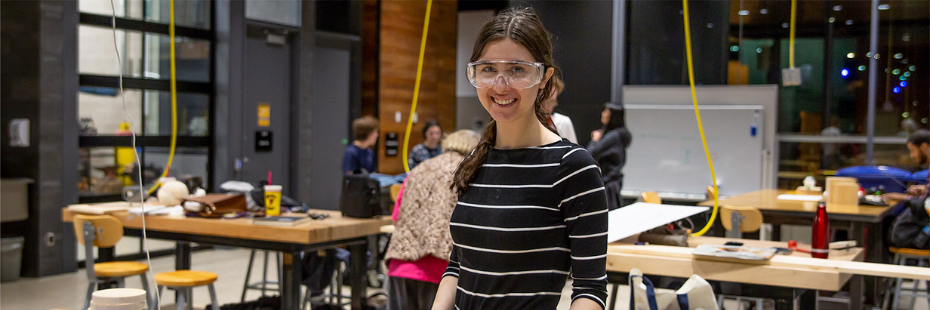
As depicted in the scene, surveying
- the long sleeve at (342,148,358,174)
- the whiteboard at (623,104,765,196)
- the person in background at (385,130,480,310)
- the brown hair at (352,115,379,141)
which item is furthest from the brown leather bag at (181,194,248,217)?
the whiteboard at (623,104,765,196)

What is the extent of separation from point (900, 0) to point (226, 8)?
22.1ft

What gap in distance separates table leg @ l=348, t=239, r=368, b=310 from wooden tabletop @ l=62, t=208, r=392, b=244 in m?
0.15

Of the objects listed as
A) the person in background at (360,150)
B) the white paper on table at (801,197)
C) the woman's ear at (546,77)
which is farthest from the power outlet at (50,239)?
the woman's ear at (546,77)

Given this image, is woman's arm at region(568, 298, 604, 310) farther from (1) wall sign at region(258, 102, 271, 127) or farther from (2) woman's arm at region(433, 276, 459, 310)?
(1) wall sign at region(258, 102, 271, 127)

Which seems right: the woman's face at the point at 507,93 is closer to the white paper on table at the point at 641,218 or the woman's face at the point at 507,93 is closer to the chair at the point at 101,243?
the white paper on table at the point at 641,218

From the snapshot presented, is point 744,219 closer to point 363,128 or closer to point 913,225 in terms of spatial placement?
point 913,225

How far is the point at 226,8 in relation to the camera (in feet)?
26.1

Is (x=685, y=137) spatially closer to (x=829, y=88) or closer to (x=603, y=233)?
(x=829, y=88)

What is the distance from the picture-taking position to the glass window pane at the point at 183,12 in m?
7.47

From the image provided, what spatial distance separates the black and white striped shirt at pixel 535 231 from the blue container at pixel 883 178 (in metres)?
5.73

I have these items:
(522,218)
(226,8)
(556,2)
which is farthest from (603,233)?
(226,8)

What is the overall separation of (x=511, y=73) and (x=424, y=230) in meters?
1.92

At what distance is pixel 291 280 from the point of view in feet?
13.0

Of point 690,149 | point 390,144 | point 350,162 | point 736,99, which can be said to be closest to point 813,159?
point 736,99
